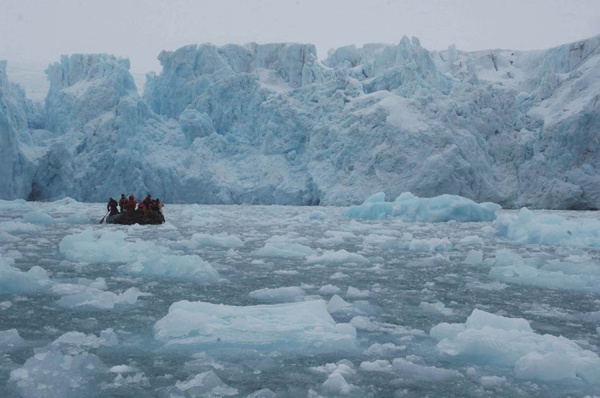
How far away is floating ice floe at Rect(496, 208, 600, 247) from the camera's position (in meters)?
10.8

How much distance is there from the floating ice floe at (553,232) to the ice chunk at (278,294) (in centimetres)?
734

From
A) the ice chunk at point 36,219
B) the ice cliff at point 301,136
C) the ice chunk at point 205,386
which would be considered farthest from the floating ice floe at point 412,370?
the ice cliff at point 301,136

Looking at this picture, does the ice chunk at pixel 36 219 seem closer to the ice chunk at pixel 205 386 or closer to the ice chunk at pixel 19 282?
the ice chunk at pixel 19 282

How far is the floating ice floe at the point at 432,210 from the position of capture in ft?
57.8

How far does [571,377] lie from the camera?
2998mm

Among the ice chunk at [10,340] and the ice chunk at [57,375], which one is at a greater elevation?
the ice chunk at [57,375]

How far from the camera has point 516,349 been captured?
3.32m

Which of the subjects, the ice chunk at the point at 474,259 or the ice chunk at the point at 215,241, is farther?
the ice chunk at the point at 215,241

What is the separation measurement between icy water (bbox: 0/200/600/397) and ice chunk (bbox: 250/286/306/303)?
0.05 ft

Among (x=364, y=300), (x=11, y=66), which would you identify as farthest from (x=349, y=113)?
(x=11, y=66)

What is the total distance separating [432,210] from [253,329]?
14702 millimetres

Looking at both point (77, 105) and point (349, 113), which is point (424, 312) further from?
point (77, 105)

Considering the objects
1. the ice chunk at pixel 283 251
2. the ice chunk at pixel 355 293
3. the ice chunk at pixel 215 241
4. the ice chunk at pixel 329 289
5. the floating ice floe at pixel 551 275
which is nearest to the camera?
the ice chunk at pixel 355 293

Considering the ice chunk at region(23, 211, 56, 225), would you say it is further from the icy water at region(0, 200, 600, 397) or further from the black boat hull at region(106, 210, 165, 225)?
the icy water at region(0, 200, 600, 397)
